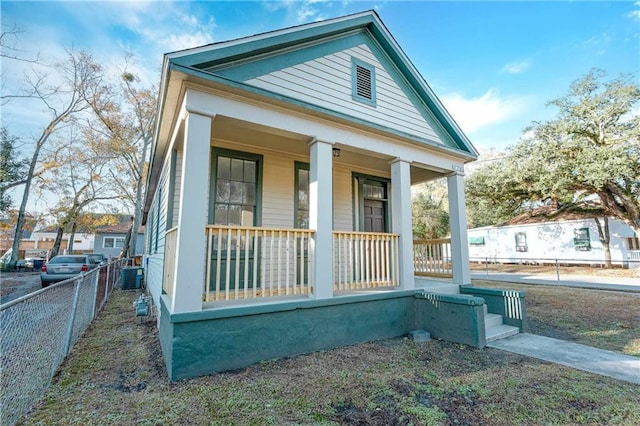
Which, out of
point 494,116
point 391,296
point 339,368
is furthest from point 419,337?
point 494,116

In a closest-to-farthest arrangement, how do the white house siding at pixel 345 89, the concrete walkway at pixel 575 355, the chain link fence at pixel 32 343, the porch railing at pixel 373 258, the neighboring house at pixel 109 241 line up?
the chain link fence at pixel 32 343 < the concrete walkway at pixel 575 355 < the white house siding at pixel 345 89 < the porch railing at pixel 373 258 < the neighboring house at pixel 109 241

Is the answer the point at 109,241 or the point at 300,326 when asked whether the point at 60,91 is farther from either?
the point at 300,326

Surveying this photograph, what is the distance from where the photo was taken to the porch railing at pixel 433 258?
24.5 feet

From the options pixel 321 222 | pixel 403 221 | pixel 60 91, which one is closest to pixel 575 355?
pixel 403 221

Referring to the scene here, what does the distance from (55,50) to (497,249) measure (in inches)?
1359

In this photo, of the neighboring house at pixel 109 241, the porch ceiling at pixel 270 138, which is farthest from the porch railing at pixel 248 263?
the neighboring house at pixel 109 241

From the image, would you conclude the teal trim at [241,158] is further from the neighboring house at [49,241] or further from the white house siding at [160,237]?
the neighboring house at [49,241]

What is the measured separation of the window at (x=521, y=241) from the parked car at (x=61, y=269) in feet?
87.9

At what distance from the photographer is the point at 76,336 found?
15.7 feet

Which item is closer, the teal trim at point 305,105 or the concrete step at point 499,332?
the teal trim at point 305,105

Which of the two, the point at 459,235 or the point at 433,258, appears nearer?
the point at 459,235

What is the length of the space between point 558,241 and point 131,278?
25554 millimetres

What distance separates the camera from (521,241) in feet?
74.2

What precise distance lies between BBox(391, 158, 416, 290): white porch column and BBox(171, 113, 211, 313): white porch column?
3.48 meters
